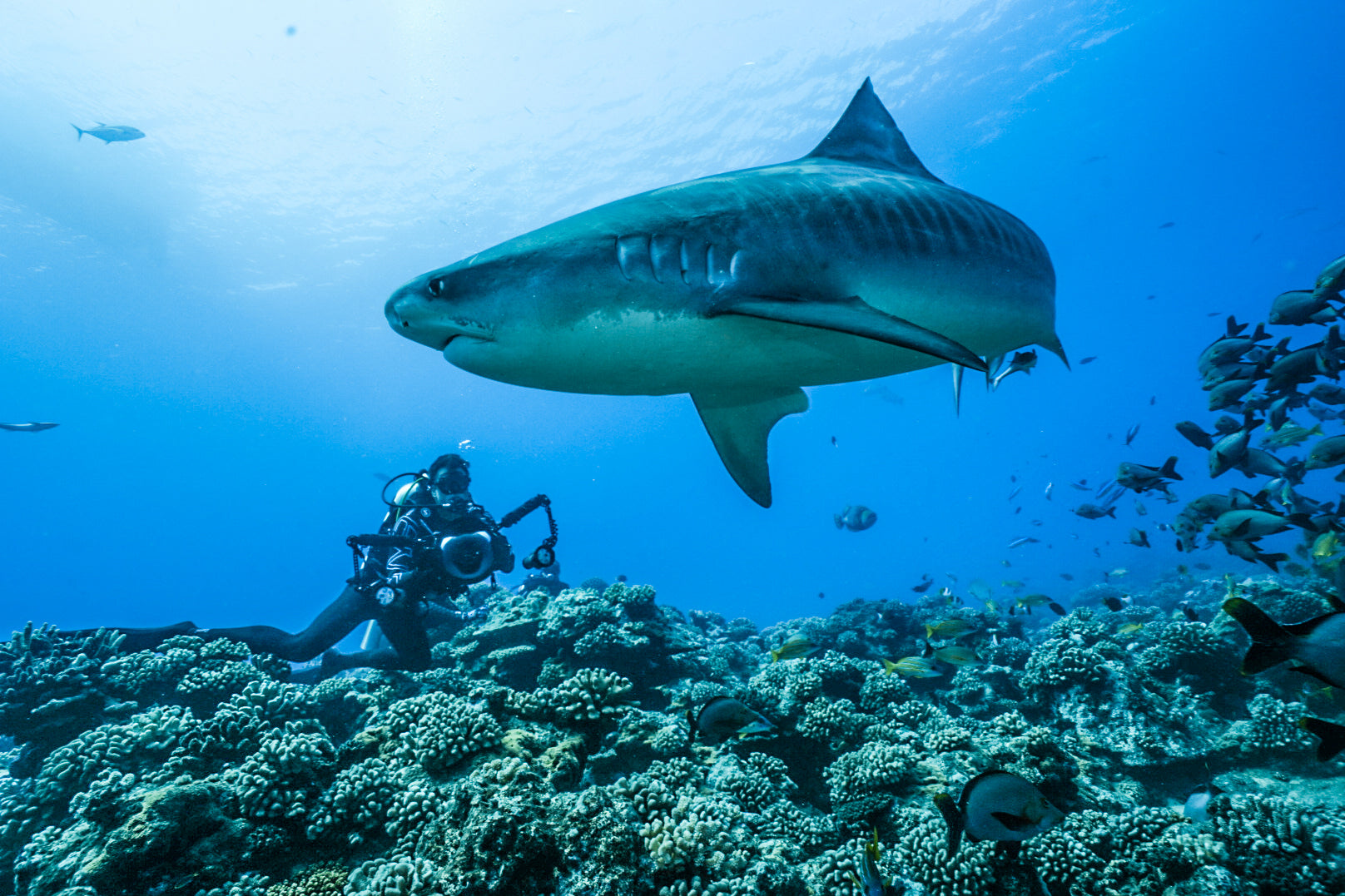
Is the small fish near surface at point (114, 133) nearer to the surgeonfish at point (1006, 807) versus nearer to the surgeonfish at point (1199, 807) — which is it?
the surgeonfish at point (1006, 807)

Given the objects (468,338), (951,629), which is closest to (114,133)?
(468,338)

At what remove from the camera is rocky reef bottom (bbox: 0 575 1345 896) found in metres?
3.10

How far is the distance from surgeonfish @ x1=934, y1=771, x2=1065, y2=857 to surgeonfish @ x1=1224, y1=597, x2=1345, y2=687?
3.95 ft

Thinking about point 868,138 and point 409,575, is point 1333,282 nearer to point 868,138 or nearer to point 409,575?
point 868,138

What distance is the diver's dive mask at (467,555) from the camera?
24.2 ft

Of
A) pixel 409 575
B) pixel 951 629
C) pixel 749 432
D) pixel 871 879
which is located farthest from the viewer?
pixel 409 575

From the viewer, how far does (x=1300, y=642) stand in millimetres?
2439

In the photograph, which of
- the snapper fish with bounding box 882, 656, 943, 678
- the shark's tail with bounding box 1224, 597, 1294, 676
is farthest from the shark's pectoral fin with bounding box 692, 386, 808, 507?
the snapper fish with bounding box 882, 656, 943, 678

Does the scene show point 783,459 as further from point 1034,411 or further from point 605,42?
point 605,42

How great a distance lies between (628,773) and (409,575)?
16.4 feet

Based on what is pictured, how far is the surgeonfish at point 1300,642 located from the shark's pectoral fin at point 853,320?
6.81ft

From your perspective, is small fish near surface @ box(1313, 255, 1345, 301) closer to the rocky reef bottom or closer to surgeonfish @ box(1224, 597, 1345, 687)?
the rocky reef bottom

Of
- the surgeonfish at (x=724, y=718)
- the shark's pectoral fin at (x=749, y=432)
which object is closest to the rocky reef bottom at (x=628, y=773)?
the surgeonfish at (x=724, y=718)

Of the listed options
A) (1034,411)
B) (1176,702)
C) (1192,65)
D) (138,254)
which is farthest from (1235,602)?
(1034,411)
